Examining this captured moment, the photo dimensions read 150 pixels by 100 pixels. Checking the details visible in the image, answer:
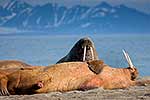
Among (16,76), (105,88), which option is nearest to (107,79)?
(105,88)

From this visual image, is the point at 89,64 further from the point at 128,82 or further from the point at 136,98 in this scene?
the point at 136,98

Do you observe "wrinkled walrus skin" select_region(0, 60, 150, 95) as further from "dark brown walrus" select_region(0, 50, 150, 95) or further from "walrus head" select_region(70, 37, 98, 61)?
"walrus head" select_region(70, 37, 98, 61)

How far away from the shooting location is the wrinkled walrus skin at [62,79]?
9359mm

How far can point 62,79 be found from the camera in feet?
31.4

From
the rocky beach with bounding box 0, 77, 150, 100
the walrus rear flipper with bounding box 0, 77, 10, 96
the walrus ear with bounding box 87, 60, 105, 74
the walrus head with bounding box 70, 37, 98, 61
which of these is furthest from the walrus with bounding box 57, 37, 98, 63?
the walrus rear flipper with bounding box 0, 77, 10, 96

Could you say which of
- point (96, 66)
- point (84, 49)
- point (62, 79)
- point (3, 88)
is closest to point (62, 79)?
point (62, 79)

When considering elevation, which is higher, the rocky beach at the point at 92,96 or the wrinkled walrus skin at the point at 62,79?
the wrinkled walrus skin at the point at 62,79

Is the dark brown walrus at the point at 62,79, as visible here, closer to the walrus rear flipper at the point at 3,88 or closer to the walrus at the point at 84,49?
the walrus rear flipper at the point at 3,88

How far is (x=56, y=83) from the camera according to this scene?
31.3 feet

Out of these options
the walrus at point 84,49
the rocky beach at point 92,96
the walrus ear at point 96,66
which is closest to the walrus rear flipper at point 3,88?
the rocky beach at point 92,96

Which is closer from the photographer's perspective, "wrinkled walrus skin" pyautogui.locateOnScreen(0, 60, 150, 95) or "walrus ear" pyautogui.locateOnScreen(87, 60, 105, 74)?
"wrinkled walrus skin" pyautogui.locateOnScreen(0, 60, 150, 95)

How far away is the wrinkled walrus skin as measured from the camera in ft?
30.7

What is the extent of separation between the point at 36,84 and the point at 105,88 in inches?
54.8

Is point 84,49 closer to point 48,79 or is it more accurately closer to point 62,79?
point 62,79
